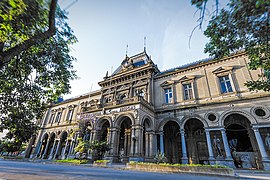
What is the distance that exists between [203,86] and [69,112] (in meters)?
23.8

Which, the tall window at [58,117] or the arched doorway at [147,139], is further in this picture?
the tall window at [58,117]

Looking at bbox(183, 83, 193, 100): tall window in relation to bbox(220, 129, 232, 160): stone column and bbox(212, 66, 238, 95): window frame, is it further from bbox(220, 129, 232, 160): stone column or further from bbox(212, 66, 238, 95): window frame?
bbox(220, 129, 232, 160): stone column

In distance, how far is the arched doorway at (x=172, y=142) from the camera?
1634 cm

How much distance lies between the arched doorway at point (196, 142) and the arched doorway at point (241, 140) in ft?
8.31

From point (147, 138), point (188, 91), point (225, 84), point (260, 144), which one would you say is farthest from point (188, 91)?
point (260, 144)

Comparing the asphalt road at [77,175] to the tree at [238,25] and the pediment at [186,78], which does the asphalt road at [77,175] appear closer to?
the tree at [238,25]

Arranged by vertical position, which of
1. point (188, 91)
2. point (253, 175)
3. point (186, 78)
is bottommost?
point (253, 175)

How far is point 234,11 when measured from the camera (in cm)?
369

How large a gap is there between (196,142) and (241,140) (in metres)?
4.28

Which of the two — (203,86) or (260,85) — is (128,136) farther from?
(260,85)

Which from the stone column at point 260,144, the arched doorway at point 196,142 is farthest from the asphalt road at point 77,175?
the arched doorway at point 196,142

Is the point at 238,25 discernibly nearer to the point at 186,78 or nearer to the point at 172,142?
the point at 186,78

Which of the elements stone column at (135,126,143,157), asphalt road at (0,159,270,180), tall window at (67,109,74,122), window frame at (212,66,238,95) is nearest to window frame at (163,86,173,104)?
window frame at (212,66,238,95)

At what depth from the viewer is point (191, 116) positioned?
584 inches
